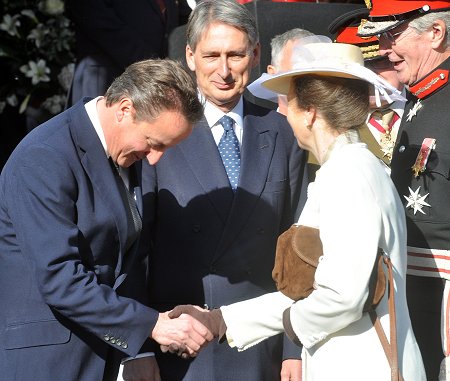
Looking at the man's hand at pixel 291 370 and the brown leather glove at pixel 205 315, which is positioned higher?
the brown leather glove at pixel 205 315

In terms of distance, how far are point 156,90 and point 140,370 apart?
115 centimetres

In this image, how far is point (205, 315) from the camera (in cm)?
403

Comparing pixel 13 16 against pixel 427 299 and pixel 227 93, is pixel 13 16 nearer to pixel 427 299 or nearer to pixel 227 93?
pixel 227 93

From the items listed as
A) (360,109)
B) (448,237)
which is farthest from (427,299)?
(360,109)

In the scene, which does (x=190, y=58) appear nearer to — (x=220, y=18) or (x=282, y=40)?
(x=220, y=18)

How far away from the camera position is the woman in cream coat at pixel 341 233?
11.1 ft

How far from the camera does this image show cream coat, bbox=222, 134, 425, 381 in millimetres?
3361

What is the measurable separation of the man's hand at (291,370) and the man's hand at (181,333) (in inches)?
20.3

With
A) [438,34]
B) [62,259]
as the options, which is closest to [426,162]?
[438,34]

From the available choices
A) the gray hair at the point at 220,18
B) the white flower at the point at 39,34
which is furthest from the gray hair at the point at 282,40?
the white flower at the point at 39,34

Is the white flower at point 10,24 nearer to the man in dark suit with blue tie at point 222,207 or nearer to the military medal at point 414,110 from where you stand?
the man in dark suit with blue tie at point 222,207

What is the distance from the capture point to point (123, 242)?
386 cm

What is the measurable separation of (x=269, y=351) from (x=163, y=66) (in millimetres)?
1330

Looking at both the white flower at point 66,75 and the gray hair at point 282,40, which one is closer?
the gray hair at point 282,40
